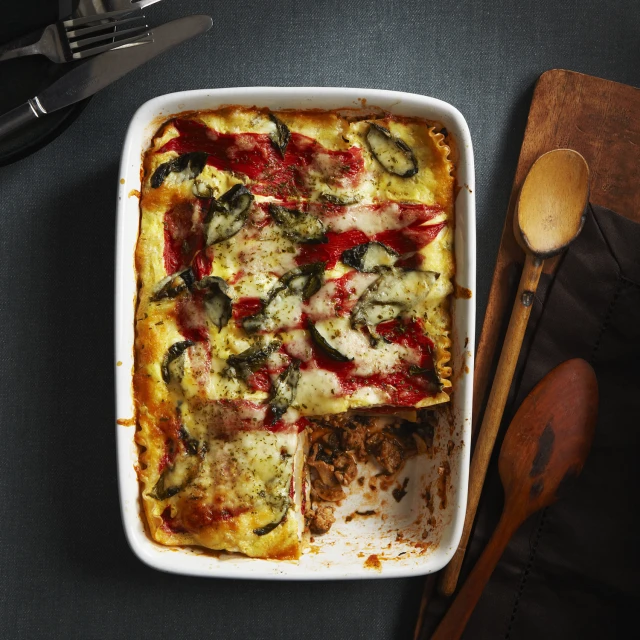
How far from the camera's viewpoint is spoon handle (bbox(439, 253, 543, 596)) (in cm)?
230

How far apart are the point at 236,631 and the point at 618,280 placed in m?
1.97

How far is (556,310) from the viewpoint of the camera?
7.65ft

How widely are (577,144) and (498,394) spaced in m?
1.01

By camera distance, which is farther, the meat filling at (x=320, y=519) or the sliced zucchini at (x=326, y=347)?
the meat filling at (x=320, y=519)

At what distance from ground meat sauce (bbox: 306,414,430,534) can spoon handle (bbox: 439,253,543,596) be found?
0.22m

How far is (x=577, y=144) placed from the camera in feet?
7.89

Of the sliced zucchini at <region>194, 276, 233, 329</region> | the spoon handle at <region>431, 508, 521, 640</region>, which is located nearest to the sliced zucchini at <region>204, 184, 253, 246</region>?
the sliced zucchini at <region>194, 276, 233, 329</region>

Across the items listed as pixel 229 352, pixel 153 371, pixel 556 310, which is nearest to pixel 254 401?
pixel 229 352

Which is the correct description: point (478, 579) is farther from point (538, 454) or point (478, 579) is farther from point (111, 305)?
point (111, 305)

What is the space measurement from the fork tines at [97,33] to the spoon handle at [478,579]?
7.13ft

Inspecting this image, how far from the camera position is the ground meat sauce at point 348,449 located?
2.34 meters

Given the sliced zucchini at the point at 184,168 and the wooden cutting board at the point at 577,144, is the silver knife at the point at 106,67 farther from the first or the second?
the wooden cutting board at the point at 577,144

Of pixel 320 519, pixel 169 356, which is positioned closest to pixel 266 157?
pixel 169 356

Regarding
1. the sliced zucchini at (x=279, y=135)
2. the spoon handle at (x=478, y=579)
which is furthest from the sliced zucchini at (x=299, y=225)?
the spoon handle at (x=478, y=579)
